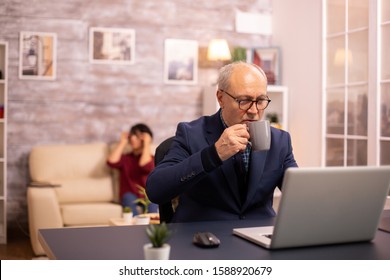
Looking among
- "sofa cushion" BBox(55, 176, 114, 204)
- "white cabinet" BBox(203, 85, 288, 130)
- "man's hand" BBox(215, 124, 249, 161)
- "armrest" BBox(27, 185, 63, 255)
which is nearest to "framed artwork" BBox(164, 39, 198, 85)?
"white cabinet" BBox(203, 85, 288, 130)

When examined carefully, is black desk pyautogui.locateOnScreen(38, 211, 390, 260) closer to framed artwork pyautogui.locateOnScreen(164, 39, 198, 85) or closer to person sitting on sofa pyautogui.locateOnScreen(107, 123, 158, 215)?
person sitting on sofa pyautogui.locateOnScreen(107, 123, 158, 215)

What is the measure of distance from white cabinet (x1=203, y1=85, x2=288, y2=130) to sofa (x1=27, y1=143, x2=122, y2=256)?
41.5 inches

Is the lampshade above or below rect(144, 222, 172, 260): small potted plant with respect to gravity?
above

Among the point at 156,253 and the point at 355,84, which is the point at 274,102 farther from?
the point at 156,253

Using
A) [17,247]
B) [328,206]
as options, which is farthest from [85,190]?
[328,206]

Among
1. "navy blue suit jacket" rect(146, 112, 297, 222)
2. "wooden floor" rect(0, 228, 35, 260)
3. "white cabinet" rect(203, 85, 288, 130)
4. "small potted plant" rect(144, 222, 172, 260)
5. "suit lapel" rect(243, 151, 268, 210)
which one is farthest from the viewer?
"white cabinet" rect(203, 85, 288, 130)

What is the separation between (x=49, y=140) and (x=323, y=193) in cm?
418

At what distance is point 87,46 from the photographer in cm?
532

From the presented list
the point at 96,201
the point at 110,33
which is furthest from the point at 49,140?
the point at 110,33

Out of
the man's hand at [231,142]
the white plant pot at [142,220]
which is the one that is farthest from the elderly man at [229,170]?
the white plant pot at [142,220]

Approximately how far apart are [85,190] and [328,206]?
12.4 ft

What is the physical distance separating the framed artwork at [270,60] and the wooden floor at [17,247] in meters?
2.71

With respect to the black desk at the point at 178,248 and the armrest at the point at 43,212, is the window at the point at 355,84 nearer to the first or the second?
the armrest at the point at 43,212

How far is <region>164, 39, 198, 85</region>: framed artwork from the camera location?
5547 mm
